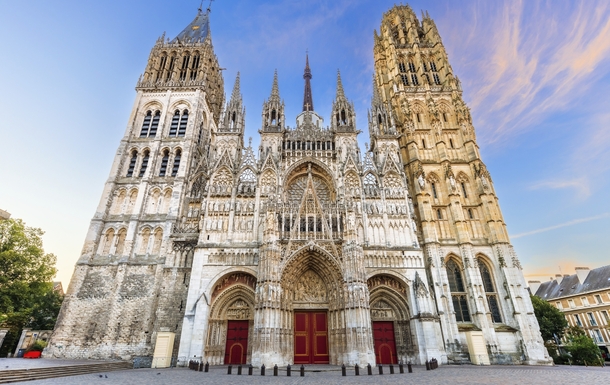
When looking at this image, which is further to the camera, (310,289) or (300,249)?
(310,289)

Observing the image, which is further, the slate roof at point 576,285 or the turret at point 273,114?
the slate roof at point 576,285

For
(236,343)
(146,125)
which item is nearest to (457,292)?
(236,343)

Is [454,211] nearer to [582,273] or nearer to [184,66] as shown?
[582,273]

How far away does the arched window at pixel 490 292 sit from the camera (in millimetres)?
22406

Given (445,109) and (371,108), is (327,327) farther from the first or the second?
(445,109)

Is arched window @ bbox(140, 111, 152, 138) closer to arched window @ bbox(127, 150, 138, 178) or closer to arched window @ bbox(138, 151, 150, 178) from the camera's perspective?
arched window @ bbox(127, 150, 138, 178)

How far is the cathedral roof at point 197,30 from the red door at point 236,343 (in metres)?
34.6

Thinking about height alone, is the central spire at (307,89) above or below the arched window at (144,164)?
above

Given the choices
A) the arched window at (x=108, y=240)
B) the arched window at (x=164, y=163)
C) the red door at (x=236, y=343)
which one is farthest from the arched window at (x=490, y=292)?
the arched window at (x=108, y=240)

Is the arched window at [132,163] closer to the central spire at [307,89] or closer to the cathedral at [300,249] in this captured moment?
the cathedral at [300,249]

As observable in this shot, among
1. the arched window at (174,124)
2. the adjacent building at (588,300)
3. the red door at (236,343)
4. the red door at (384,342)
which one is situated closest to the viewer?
the red door at (236,343)

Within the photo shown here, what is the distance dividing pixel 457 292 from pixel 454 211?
6.58 m

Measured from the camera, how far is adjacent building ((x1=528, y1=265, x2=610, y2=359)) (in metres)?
33.3

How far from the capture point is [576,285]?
38.1 metres
